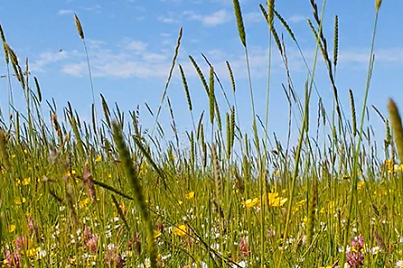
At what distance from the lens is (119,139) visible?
30 cm

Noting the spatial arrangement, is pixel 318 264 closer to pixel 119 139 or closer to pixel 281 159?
pixel 281 159

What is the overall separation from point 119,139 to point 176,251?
1408 millimetres

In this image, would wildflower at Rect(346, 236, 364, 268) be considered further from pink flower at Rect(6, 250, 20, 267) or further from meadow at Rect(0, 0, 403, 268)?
pink flower at Rect(6, 250, 20, 267)

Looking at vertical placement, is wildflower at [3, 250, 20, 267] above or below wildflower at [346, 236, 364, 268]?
above

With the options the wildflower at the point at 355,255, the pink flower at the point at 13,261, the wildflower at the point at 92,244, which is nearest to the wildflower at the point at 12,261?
the pink flower at the point at 13,261

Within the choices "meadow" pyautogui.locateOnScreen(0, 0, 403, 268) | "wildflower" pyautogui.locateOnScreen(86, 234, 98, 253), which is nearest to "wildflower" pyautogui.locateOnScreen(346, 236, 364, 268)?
"meadow" pyautogui.locateOnScreen(0, 0, 403, 268)

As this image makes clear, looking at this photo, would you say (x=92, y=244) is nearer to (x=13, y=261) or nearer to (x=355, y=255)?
(x=13, y=261)

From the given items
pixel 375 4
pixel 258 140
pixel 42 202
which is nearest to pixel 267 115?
pixel 258 140

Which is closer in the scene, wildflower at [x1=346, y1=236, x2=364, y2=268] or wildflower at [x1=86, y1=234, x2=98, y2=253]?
wildflower at [x1=346, y1=236, x2=364, y2=268]

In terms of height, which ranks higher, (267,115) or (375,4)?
(375,4)

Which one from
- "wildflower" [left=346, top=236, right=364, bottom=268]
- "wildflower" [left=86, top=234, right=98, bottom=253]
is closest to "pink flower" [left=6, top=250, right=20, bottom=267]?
"wildflower" [left=86, top=234, right=98, bottom=253]

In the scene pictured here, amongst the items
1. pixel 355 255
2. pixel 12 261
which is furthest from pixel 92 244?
pixel 355 255

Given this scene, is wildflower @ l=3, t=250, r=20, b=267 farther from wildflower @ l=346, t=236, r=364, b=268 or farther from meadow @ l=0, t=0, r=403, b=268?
wildflower @ l=346, t=236, r=364, b=268

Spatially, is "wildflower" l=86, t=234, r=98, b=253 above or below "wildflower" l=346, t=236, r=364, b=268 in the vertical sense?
above
